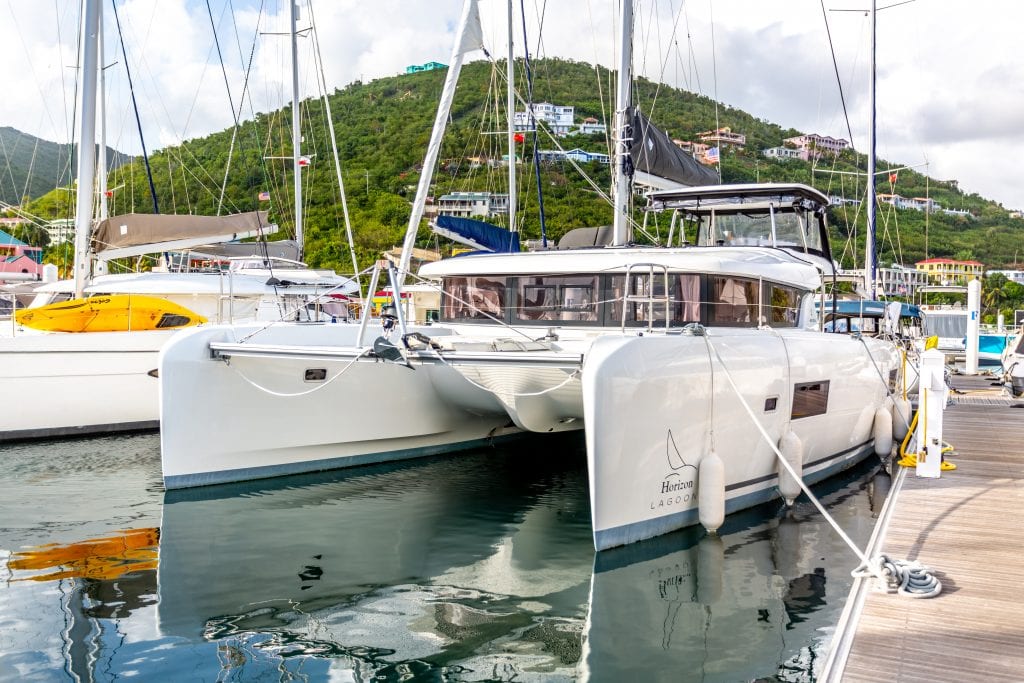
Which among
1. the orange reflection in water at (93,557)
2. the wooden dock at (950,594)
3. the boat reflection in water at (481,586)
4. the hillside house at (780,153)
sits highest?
the hillside house at (780,153)

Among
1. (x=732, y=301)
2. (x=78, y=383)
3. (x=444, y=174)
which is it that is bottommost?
(x=78, y=383)

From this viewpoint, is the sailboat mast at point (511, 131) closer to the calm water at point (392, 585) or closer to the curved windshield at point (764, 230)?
the curved windshield at point (764, 230)

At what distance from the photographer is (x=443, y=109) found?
7.57 m

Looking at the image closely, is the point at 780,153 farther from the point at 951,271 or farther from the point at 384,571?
the point at 384,571

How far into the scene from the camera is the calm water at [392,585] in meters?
4.10

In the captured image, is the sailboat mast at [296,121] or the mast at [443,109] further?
the sailboat mast at [296,121]

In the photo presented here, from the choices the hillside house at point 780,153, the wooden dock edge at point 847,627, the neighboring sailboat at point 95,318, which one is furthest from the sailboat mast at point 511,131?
the hillside house at point 780,153

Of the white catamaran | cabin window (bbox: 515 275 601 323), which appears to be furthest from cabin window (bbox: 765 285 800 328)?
cabin window (bbox: 515 275 601 323)

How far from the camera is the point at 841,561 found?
18.7 ft

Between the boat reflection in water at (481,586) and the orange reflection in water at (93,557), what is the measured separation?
177mm

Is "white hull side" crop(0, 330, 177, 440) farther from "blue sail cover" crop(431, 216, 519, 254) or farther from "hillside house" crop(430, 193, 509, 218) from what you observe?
"hillside house" crop(430, 193, 509, 218)

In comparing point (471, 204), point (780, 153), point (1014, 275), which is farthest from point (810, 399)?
point (1014, 275)

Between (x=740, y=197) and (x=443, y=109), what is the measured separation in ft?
10.8

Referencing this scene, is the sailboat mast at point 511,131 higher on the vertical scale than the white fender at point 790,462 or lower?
higher
